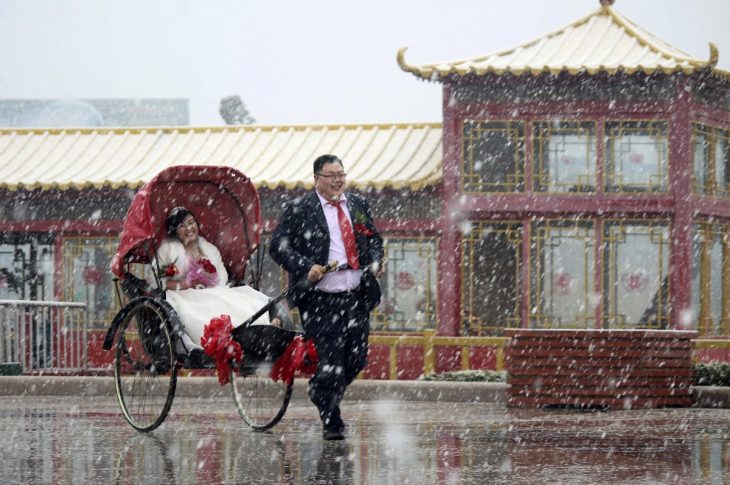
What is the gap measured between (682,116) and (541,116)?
2.04m

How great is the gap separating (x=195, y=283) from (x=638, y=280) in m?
11.2

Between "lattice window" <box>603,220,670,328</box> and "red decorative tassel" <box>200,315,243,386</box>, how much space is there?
11.5 metres

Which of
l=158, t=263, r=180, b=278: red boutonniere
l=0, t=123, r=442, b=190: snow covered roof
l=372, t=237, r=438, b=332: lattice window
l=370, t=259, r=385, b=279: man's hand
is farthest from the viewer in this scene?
l=0, t=123, r=442, b=190: snow covered roof

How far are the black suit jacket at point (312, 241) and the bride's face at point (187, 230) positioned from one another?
109 cm

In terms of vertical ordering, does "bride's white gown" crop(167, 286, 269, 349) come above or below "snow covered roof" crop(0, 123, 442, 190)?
below

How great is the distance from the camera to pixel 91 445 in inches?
390

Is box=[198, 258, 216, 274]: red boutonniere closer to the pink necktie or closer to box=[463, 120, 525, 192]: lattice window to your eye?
the pink necktie

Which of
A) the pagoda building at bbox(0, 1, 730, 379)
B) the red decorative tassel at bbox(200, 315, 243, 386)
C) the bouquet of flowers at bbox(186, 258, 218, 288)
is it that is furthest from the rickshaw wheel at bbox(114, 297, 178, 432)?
the pagoda building at bbox(0, 1, 730, 379)

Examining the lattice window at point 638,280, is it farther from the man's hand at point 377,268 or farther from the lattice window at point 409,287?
the man's hand at point 377,268

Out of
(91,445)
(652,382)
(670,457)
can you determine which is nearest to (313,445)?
(91,445)

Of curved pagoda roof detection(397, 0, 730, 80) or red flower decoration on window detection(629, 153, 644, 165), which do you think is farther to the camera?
red flower decoration on window detection(629, 153, 644, 165)

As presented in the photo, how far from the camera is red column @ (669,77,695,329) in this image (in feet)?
68.7

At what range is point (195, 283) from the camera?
1126 cm

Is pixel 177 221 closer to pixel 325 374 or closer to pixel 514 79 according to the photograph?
pixel 325 374
